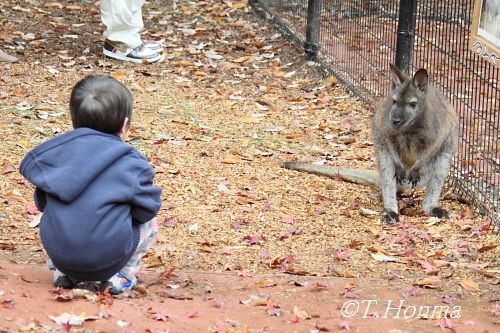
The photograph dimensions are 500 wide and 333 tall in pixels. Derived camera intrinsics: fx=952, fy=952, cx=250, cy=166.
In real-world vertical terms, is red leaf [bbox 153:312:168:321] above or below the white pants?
above

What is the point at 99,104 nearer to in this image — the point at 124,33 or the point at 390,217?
the point at 390,217

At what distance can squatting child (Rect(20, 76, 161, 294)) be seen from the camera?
4320 mm

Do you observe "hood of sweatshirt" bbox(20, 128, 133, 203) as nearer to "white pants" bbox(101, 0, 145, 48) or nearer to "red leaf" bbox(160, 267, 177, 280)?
"red leaf" bbox(160, 267, 177, 280)

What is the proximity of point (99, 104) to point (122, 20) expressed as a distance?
18.8 feet

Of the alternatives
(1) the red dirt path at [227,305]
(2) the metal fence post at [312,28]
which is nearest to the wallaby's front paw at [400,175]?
(1) the red dirt path at [227,305]

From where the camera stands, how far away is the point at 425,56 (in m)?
8.58

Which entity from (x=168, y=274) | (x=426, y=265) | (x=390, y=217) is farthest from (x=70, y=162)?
(x=390, y=217)

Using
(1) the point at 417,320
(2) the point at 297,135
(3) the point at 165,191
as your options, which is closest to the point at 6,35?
(2) the point at 297,135

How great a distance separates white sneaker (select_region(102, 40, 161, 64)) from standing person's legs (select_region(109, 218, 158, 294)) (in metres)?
5.56

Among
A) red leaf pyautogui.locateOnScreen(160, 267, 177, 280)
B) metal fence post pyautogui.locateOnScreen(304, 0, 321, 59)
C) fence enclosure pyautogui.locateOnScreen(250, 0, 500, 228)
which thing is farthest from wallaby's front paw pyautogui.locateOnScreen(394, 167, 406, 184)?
metal fence post pyautogui.locateOnScreen(304, 0, 321, 59)

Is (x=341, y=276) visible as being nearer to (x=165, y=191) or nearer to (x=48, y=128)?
(x=165, y=191)

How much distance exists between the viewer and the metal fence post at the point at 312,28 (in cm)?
1025

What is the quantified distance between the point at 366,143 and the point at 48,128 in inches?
105

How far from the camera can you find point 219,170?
718 cm
